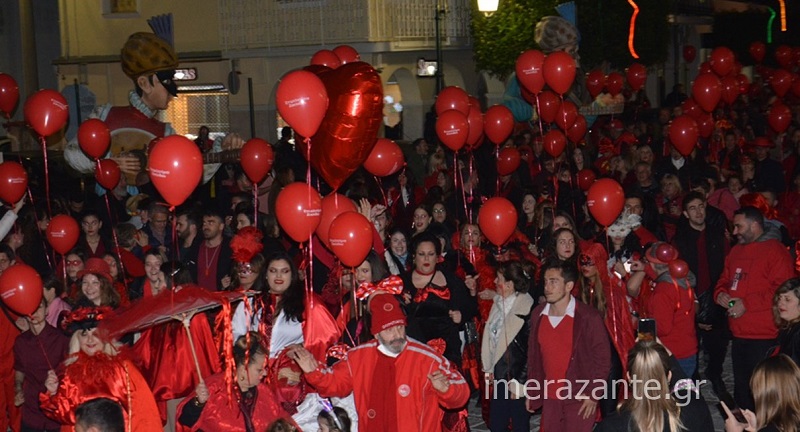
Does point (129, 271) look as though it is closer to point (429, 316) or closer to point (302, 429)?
point (429, 316)

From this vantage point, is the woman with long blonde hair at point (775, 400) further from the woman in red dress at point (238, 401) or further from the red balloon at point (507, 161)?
the red balloon at point (507, 161)

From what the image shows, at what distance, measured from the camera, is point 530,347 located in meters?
7.97

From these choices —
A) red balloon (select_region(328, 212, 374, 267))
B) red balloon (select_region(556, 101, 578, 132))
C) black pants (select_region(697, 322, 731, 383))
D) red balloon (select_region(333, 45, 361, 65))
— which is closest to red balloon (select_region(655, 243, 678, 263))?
black pants (select_region(697, 322, 731, 383))

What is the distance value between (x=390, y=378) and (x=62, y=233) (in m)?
4.59

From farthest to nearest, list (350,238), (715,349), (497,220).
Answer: (715,349) < (497,220) < (350,238)

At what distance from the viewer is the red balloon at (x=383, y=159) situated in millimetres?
10867

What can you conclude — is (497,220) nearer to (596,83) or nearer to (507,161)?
(507,161)

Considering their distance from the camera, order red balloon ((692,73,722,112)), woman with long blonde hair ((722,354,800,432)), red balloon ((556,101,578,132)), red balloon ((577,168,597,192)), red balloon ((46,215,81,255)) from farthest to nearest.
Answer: red balloon ((556,101,578,132)) < red balloon ((692,73,722,112)) < red balloon ((577,168,597,192)) < red balloon ((46,215,81,255)) < woman with long blonde hair ((722,354,800,432))

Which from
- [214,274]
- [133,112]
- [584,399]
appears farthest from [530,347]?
[133,112]

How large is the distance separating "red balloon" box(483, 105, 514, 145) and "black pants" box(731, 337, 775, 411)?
4.65 m

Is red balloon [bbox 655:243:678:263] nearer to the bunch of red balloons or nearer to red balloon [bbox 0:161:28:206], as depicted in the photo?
the bunch of red balloons

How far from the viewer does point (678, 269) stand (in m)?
8.66

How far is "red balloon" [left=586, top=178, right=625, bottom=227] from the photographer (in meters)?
9.73

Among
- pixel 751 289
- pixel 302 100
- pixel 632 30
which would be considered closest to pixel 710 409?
pixel 751 289
